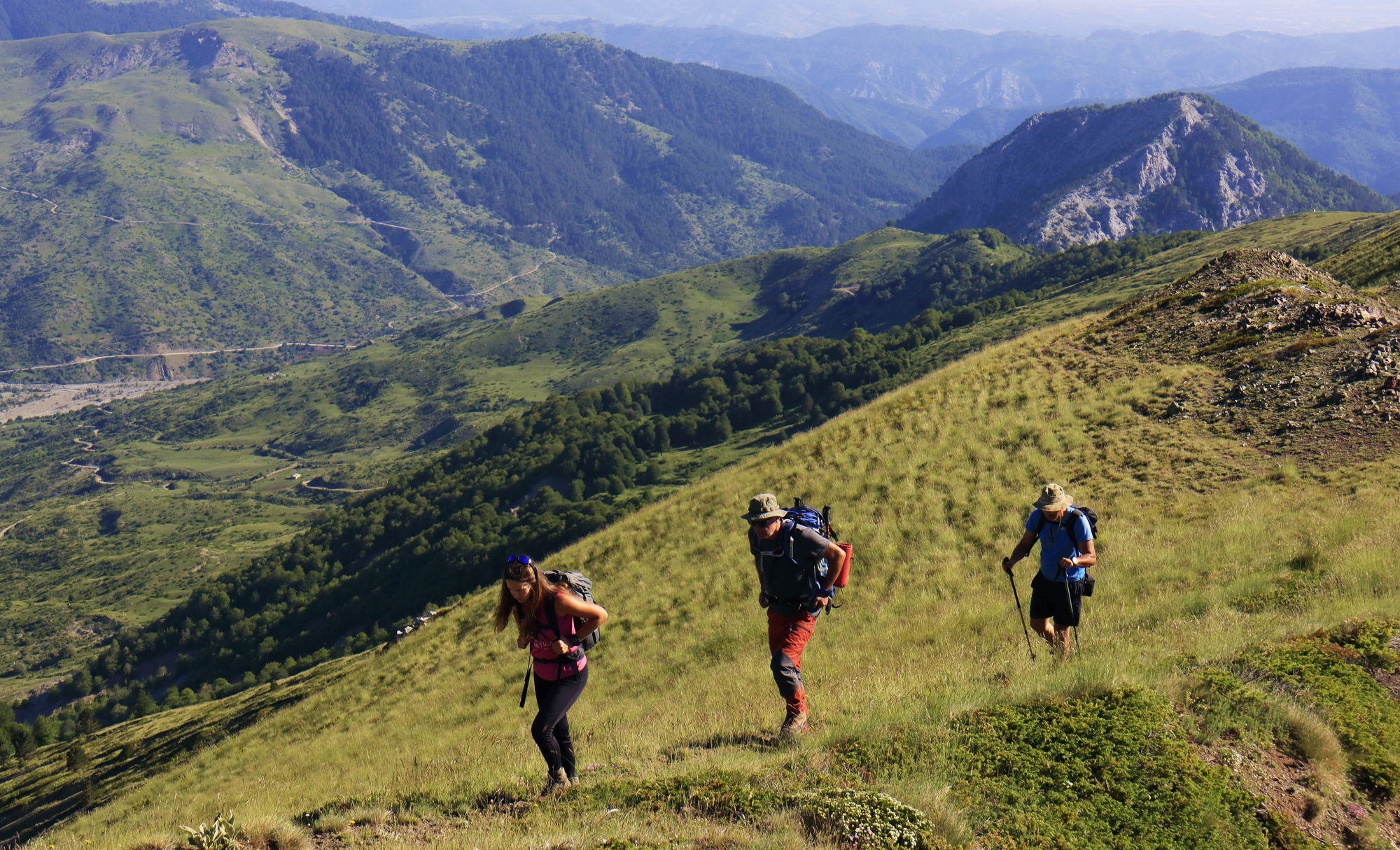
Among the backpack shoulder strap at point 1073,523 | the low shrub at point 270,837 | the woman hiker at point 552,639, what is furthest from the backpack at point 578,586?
Answer: the backpack shoulder strap at point 1073,523

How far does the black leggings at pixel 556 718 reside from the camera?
9320 millimetres

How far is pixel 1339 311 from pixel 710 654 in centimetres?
2455

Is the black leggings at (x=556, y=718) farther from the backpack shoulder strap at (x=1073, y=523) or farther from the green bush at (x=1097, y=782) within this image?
the backpack shoulder strap at (x=1073, y=523)

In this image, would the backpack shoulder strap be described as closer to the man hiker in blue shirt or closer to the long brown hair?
the man hiker in blue shirt

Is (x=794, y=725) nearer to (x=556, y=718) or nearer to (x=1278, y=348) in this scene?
(x=556, y=718)

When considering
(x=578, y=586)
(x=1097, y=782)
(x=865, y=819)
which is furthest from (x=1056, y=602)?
(x=578, y=586)

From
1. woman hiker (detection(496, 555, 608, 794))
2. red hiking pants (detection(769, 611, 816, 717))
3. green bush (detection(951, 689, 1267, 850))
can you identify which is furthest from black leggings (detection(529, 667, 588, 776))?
green bush (detection(951, 689, 1267, 850))

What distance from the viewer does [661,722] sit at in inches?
503

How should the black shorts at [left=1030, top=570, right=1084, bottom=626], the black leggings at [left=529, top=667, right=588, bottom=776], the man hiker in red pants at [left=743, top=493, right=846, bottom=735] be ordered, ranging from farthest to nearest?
the black shorts at [left=1030, top=570, right=1084, bottom=626], the man hiker in red pants at [left=743, top=493, right=846, bottom=735], the black leggings at [left=529, top=667, right=588, bottom=776]

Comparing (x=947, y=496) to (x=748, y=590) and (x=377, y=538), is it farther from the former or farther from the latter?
(x=377, y=538)

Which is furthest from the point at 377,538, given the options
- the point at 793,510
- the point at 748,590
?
the point at 793,510

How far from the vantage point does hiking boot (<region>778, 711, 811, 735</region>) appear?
984cm

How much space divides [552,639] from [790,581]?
3.10m

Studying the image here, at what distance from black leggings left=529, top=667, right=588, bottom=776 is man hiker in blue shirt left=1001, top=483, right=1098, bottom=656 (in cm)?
632
